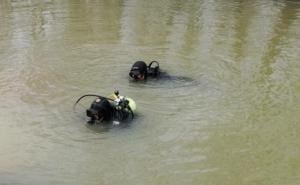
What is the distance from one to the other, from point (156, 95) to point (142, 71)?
947mm

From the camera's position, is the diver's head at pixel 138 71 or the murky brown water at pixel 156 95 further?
the diver's head at pixel 138 71

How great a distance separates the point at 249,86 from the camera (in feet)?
47.2

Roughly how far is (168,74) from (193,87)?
1.26 metres

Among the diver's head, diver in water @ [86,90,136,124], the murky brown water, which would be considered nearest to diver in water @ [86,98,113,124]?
diver in water @ [86,90,136,124]

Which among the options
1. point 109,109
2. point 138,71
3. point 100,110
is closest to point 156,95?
point 138,71

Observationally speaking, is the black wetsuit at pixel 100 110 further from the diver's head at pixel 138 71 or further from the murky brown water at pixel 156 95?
the diver's head at pixel 138 71

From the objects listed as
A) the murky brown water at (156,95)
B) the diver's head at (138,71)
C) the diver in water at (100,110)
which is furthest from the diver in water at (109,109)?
the diver's head at (138,71)

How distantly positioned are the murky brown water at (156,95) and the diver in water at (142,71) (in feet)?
0.95

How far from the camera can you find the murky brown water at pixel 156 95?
1030 cm

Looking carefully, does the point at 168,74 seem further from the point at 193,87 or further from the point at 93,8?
the point at 93,8

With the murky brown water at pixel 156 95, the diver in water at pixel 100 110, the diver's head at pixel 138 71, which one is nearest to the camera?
the murky brown water at pixel 156 95

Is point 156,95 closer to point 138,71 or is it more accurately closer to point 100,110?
point 138,71

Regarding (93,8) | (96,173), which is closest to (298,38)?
(93,8)

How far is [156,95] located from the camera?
1381cm
